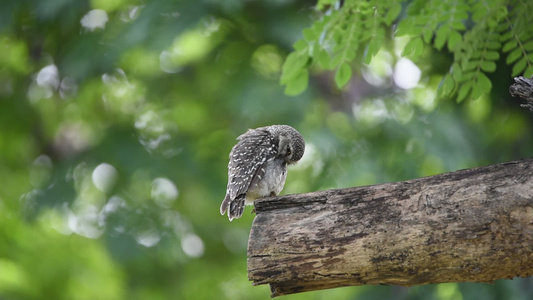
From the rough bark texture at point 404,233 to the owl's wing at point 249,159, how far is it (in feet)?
4.08

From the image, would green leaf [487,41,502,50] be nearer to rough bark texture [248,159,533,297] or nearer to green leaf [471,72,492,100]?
green leaf [471,72,492,100]

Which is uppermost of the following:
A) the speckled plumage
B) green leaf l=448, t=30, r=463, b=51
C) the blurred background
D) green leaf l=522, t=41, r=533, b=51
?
the blurred background

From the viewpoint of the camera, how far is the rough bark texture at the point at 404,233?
3.57 metres

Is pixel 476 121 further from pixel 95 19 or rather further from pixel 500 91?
pixel 95 19

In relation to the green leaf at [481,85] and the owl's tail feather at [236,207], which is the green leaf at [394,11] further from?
the owl's tail feather at [236,207]

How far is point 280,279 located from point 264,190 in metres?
1.57

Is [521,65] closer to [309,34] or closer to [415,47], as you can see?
[415,47]

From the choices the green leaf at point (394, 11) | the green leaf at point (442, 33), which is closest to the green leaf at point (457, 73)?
the green leaf at point (442, 33)

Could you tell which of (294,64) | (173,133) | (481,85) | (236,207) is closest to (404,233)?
(236,207)

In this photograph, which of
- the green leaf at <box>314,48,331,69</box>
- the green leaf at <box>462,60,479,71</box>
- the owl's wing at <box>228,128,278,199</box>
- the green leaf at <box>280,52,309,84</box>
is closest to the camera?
the owl's wing at <box>228,128,278,199</box>

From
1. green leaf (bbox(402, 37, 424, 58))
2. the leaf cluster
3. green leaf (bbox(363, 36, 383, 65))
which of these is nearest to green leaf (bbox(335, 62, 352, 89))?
the leaf cluster

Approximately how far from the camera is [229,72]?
32.7 ft

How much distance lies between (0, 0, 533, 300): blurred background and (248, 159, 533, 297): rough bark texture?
14.9 feet

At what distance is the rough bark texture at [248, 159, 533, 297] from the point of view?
357cm
